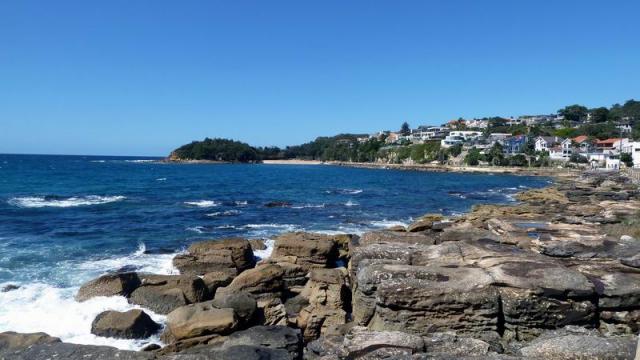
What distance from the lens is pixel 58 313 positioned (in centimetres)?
1422

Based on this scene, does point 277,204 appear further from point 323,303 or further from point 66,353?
point 66,353

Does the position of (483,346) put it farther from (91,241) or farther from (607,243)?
(91,241)

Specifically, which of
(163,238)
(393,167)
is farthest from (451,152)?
(163,238)

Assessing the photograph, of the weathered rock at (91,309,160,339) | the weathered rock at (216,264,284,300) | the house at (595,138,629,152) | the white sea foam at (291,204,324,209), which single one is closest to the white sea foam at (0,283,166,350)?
the weathered rock at (91,309,160,339)

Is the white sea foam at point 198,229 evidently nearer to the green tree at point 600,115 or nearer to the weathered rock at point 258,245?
the weathered rock at point 258,245

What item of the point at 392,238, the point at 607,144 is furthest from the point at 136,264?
the point at 607,144

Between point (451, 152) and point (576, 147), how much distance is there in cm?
3902

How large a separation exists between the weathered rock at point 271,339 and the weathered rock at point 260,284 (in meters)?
4.15

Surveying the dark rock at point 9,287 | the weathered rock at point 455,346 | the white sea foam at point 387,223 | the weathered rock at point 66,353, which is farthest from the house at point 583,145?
the weathered rock at point 66,353

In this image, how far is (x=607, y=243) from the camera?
48.6ft

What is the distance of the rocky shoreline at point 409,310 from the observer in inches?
352

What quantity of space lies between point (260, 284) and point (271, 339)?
4.94 meters

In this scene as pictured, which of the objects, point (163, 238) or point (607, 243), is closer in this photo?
point (607, 243)

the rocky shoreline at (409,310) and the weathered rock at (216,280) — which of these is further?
the weathered rock at (216,280)
